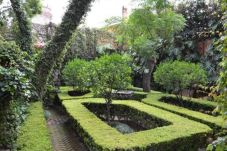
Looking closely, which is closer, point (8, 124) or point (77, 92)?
point (8, 124)

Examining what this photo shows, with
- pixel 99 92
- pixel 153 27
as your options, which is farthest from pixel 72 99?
pixel 153 27

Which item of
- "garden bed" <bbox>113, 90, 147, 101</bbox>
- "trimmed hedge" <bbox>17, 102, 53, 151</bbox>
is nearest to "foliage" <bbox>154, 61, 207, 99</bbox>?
"garden bed" <bbox>113, 90, 147, 101</bbox>

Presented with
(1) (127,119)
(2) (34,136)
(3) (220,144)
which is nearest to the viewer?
(3) (220,144)

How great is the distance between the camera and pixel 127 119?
8469 millimetres

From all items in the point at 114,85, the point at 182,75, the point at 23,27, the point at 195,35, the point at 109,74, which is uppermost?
the point at 23,27

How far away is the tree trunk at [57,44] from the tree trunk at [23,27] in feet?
4.70

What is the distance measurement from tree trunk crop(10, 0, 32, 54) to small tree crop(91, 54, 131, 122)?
3976 mm

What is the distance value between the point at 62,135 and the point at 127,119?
7.28 ft

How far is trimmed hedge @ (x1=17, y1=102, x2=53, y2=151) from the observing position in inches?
165

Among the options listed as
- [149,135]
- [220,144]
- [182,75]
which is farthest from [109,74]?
[220,144]

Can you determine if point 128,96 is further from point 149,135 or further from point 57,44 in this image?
point 149,135

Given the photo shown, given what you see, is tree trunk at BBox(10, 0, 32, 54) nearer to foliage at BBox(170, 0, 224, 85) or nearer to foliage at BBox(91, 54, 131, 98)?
foliage at BBox(91, 54, 131, 98)

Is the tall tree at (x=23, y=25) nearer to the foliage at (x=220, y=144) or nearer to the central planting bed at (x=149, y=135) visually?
the central planting bed at (x=149, y=135)

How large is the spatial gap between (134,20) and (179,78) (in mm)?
3606
